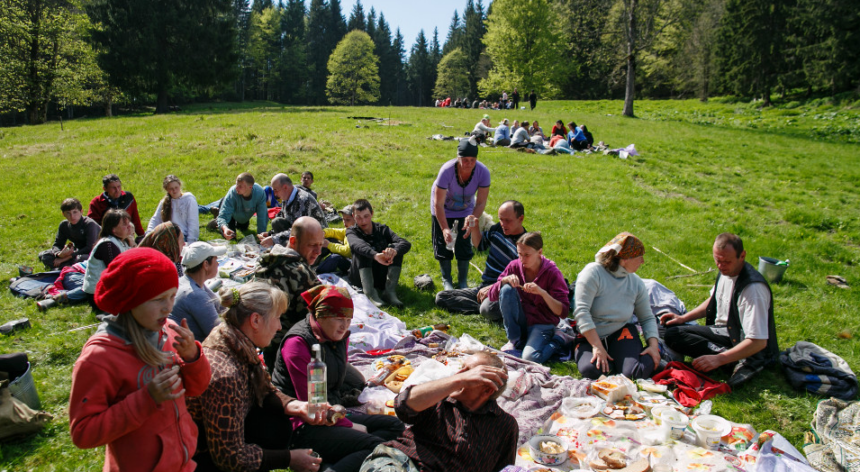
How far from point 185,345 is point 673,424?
146 inches

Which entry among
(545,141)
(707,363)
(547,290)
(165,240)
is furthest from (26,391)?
(545,141)

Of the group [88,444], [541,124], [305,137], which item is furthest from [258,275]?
[541,124]

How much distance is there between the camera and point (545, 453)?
369 centimetres

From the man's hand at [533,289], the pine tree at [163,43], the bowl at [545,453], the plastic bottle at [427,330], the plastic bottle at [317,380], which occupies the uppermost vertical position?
the pine tree at [163,43]

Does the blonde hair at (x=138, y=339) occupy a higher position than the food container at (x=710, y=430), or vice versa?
the blonde hair at (x=138, y=339)

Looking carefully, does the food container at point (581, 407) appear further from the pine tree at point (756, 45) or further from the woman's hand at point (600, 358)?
the pine tree at point (756, 45)

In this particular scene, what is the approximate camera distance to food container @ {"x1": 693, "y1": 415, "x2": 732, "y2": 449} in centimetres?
382

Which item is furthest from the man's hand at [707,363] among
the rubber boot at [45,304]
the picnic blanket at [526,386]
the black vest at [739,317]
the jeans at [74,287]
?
the rubber boot at [45,304]

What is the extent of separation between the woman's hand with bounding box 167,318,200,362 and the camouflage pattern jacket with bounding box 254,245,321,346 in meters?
1.97

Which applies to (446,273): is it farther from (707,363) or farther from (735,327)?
(735,327)

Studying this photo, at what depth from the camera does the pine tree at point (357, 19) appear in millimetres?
73500

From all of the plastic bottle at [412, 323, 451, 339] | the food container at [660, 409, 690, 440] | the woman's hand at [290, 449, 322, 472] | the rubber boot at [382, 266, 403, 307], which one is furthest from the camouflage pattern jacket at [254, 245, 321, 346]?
the food container at [660, 409, 690, 440]

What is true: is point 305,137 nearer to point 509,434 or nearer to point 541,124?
point 541,124

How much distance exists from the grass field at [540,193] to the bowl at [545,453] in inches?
70.0
